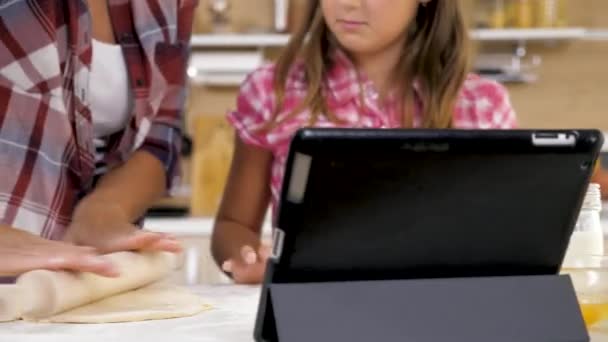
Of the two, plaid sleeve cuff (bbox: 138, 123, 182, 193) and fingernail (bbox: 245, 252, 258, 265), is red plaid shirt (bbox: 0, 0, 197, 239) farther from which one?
fingernail (bbox: 245, 252, 258, 265)

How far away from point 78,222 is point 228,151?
6.59 feet

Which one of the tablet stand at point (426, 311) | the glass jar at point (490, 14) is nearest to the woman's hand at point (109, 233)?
the tablet stand at point (426, 311)

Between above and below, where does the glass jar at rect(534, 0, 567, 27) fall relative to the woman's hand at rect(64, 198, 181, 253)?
below

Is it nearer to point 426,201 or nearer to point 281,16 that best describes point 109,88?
point 426,201

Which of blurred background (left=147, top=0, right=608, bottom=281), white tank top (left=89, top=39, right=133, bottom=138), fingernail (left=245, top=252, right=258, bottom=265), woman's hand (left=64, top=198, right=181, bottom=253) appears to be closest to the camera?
woman's hand (left=64, top=198, right=181, bottom=253)

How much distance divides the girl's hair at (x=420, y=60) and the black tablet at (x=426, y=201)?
0.79 m

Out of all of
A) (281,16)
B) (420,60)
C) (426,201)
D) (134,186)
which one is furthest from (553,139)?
(281,16)

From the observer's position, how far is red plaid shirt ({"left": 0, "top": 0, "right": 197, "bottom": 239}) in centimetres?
116

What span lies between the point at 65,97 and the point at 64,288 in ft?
1.54

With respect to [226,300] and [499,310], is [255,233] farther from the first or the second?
[499,310]

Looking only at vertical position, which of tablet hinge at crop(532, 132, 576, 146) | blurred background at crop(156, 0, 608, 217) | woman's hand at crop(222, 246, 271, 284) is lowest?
blurred background at crop(156, 0, 608, 217)

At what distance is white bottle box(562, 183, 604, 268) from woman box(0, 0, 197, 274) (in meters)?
0.47

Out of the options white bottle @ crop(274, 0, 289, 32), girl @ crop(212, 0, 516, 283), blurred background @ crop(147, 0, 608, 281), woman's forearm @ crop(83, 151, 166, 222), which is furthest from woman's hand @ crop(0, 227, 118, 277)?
white bottle @ crop(274, 0, 289, 32)

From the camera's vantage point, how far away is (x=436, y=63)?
152 cm
